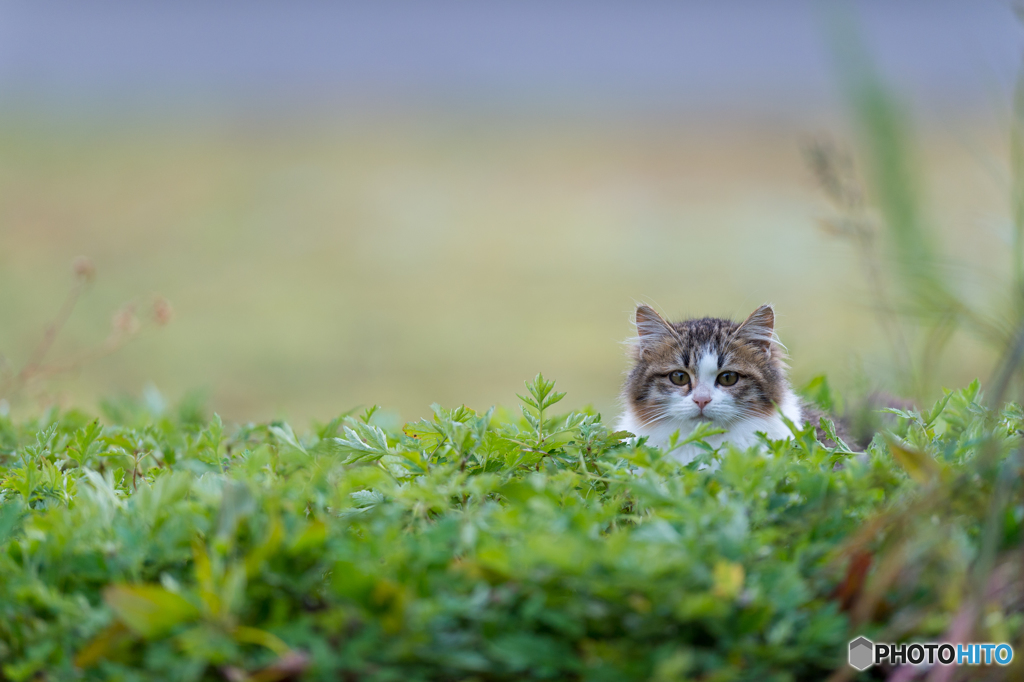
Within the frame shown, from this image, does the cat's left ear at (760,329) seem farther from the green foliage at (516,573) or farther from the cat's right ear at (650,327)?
the green foliage at (516,573)

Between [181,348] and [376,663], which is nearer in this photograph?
[376,663]

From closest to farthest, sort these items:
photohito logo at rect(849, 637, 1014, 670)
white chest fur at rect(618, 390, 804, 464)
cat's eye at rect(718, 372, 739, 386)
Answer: photohito logo at rect(849, 637, 1014, 670) → white chest fur at rect(618, 390, 804, 464) → cat's eye at rect(718, 372, 739, 386)

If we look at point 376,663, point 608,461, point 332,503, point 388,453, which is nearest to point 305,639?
point 376,663

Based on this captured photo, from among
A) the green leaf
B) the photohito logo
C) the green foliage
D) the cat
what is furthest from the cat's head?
the green leaf

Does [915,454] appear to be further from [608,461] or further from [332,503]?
[332,503]

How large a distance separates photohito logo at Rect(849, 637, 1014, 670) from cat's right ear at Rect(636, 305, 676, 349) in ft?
4.60

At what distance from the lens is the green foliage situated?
983 millimetres

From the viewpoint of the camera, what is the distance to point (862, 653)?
101 centimetres

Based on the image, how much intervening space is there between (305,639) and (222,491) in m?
0.27

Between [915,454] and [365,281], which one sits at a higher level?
[365,281]

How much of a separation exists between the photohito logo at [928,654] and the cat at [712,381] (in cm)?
112

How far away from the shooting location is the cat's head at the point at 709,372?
2.24 m

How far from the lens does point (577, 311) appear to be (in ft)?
19.3

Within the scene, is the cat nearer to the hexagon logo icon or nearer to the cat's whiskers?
the cat's whiskers
